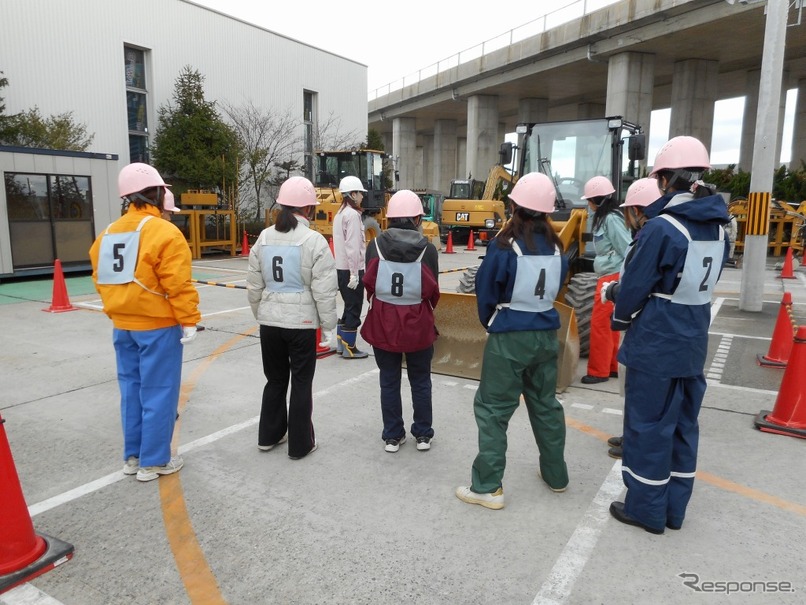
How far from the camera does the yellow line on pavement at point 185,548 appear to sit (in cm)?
269

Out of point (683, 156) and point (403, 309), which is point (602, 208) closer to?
point (683, 156)

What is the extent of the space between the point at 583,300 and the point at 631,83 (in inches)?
889

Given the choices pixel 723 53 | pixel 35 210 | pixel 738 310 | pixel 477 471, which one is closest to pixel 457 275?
pixel 738 310

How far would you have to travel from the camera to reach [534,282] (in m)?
3.35

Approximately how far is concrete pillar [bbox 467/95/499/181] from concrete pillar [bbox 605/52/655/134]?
11.8 m

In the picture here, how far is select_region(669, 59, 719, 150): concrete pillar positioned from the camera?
26750mm

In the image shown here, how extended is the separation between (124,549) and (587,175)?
7.22 meters

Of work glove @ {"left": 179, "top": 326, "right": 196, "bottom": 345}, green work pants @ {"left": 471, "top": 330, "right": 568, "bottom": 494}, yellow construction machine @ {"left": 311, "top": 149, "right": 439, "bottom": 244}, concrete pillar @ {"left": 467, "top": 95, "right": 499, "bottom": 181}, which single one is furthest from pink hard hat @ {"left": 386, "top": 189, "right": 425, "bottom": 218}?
concrete pillar @ {"left": 467, "top": 95, "right": 499, "bottom": 181}

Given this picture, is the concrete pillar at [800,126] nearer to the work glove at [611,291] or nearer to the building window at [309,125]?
the building window at [309,125]

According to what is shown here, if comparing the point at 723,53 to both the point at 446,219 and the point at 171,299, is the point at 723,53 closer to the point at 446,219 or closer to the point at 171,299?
the point at 446,219

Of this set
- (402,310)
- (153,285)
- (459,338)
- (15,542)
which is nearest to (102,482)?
(15,542)

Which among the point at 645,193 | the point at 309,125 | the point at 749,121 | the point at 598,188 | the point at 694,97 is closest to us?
the point at 645,193

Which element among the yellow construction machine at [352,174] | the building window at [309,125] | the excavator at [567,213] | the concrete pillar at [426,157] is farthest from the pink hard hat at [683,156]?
the concrete pillar at [426,157]

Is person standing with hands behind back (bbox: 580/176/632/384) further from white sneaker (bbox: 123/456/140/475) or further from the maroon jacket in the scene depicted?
white sneaker (bbox: 123/456/140/475)
